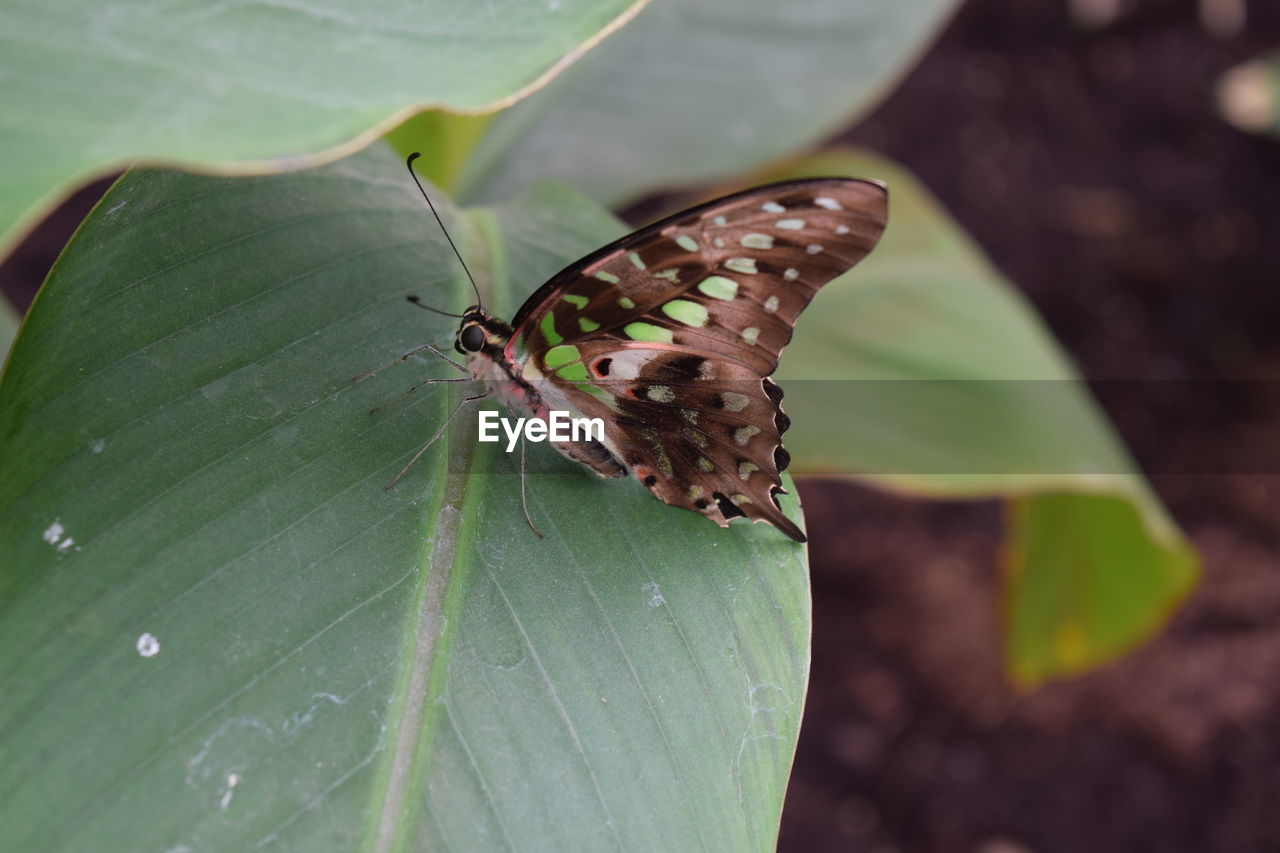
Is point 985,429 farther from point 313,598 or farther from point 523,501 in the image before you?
point 313,598

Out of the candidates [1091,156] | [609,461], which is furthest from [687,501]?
[1091,156]

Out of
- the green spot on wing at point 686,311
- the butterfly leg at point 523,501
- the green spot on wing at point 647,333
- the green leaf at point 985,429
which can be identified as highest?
the green spot on wing at point 686,311

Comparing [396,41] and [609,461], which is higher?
[396,41]

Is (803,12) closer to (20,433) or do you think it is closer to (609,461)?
(609,461)

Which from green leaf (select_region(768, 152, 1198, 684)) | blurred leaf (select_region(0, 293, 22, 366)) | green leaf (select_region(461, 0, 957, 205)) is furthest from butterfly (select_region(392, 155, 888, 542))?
green leaf (select_region(461, 0, 957, 205))

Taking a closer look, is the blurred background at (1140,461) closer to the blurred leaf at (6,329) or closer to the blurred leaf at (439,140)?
the blurred leaf at (6,329)

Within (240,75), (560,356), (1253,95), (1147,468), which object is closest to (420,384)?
(560,356)

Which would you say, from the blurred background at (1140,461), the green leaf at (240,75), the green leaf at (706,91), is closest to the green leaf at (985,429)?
the green leaf at (706,91)
